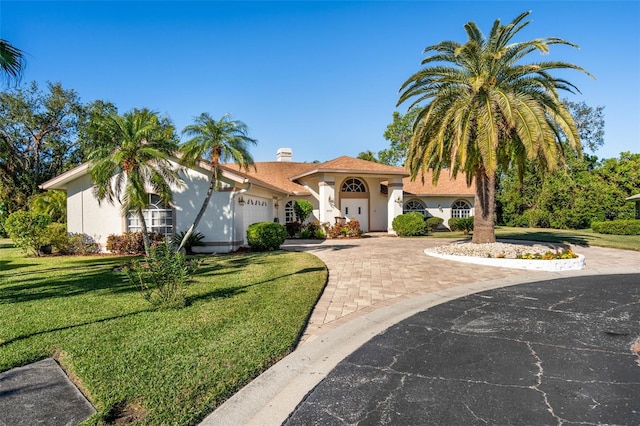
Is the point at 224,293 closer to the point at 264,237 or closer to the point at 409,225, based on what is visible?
the point at 264,237

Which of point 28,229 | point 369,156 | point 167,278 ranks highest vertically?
point 369,156

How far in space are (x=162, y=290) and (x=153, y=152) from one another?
677 cm

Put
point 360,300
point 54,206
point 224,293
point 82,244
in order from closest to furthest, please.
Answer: point 360,300, point 224,293, point 82,244, point 54,206

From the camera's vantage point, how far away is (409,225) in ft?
80.0

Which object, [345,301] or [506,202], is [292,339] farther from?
[506,202]

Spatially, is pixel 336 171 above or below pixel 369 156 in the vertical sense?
below

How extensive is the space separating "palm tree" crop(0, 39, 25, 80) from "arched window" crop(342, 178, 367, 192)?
21155 mm

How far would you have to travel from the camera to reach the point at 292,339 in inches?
211

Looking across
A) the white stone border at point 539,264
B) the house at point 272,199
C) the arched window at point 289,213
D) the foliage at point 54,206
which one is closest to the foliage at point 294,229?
the house at point 272,199

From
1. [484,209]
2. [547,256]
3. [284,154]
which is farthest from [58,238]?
[284,154]

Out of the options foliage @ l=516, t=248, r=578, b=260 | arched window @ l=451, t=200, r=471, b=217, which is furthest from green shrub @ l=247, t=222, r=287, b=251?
arched window @ l=451, t=200, r=471, b=217

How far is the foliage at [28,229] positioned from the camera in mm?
15758

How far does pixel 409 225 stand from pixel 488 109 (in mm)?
12717

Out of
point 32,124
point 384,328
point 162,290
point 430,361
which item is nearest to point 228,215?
point 162,290
